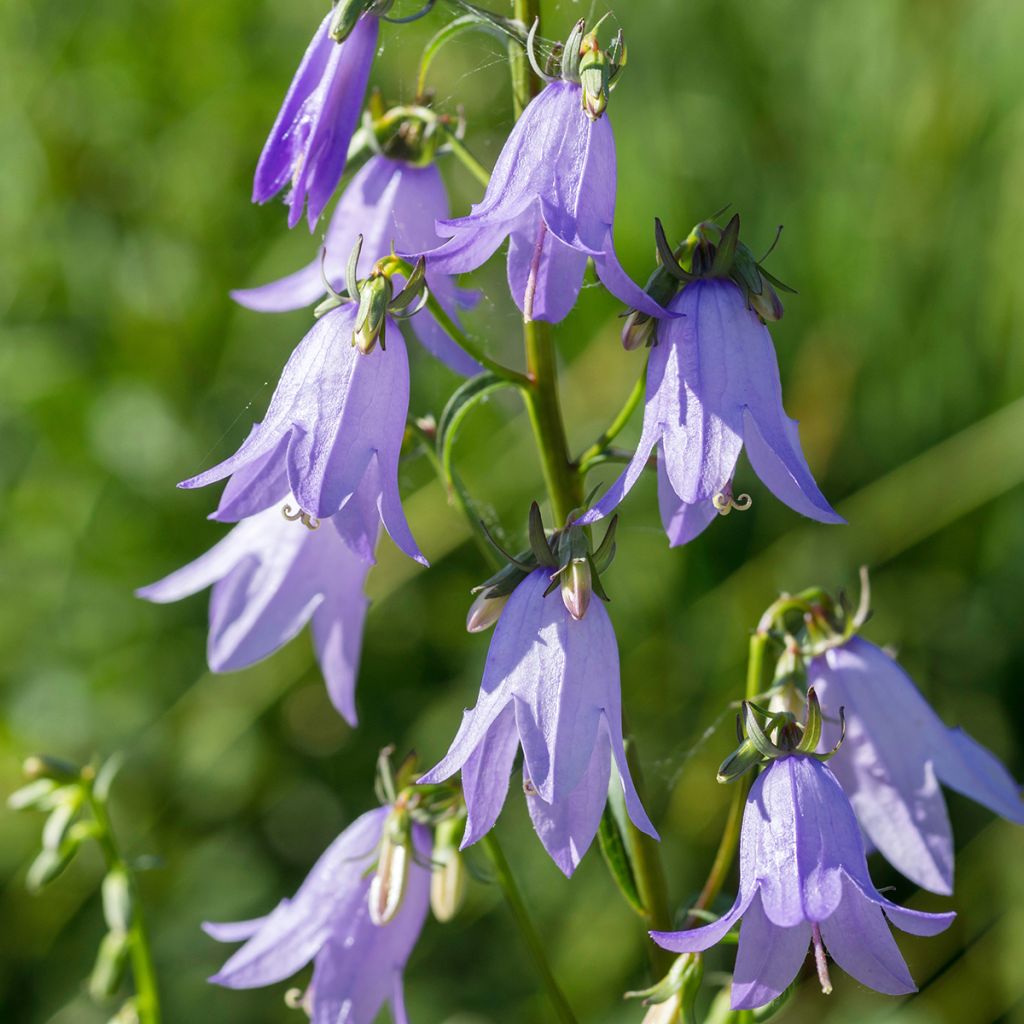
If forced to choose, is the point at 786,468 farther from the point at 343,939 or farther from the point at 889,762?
the point at 343,939

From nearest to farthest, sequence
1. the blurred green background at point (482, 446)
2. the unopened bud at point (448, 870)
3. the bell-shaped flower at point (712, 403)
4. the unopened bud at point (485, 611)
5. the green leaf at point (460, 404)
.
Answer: the bell-shaped flower at point (712, 403) < the unopened bud at point (485, 611) < the green leaf at point (460, 404) < the unopened bud at point (448, 870) < the blurred green background at point (482, 446)


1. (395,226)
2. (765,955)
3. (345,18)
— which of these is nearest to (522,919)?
(765,955)

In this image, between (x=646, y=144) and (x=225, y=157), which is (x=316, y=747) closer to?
(x=225, y=157)

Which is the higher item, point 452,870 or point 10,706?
point 452,870

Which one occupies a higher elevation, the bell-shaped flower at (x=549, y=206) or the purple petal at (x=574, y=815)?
the bell-shaped flower at (x=549, y=206)

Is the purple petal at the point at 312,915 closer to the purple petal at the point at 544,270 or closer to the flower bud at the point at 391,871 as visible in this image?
the flower bud at the point at 391,871

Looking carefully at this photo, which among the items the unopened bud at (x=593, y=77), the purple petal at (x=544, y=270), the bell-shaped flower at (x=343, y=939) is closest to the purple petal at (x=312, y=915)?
the bell-shaped flower at (x=343, y=939)

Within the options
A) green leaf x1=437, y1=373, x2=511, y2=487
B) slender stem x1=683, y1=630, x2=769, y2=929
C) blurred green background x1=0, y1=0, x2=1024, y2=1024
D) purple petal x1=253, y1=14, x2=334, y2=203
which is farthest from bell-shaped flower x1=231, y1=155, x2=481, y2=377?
blurred green background x1=0, y1=0, x2=1024, y2=1024

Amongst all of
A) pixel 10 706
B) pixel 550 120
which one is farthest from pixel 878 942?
pixel 10 706
